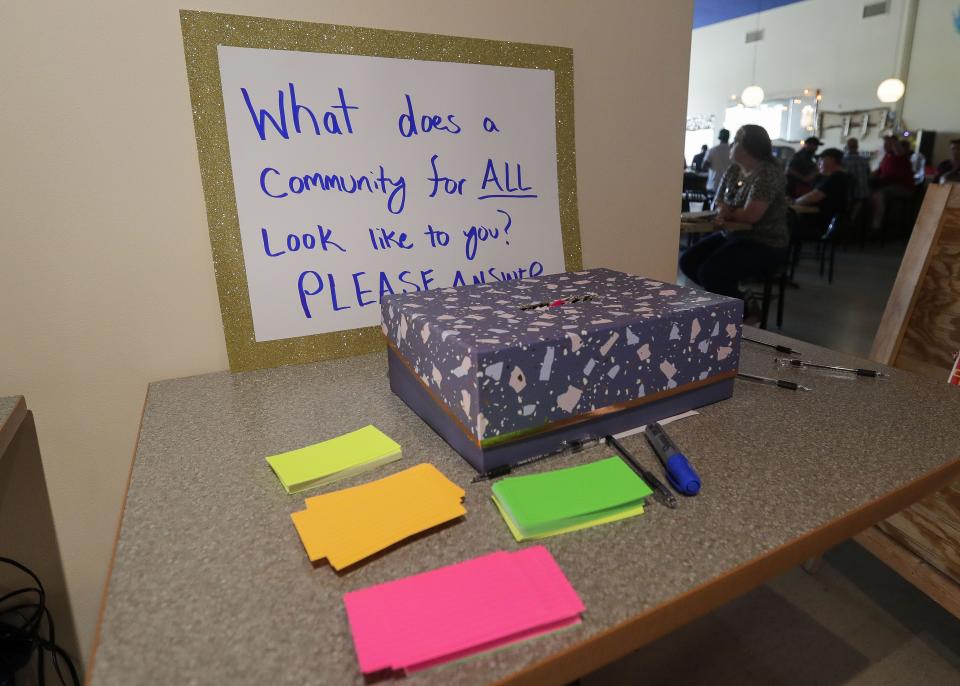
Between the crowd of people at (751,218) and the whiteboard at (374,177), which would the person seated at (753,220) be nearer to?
the crowd of people at (751,218)

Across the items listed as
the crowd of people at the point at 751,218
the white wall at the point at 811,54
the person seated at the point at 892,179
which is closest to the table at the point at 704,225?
the crowd of people at the point at 751,218

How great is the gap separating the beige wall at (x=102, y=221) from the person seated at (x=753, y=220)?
224 centimetres

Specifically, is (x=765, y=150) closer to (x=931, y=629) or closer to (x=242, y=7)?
(x=931, y=629)

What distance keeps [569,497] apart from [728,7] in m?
9.29

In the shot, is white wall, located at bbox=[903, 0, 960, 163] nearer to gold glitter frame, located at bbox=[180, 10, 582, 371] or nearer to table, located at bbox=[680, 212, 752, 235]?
table, located at bbox=[680, 212, 752, 235]

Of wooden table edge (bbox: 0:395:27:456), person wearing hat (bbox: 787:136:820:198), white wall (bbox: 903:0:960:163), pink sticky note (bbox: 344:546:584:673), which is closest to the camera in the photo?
pink sticky note (bbox: 344:546:584:673)

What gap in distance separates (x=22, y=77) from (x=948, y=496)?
1.48 m

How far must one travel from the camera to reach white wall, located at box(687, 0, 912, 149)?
676 centimetres

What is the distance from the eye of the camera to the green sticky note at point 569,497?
1.44 feet

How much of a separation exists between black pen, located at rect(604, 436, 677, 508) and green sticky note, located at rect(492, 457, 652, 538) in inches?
0.6

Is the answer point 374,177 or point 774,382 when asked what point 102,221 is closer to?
point 374,177

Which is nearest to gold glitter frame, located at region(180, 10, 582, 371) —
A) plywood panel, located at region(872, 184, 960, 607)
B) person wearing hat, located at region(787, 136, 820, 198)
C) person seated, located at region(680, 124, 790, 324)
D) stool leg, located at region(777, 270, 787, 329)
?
plywood panel, located at region(872, 184, 960, 607)

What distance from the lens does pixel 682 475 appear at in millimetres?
493

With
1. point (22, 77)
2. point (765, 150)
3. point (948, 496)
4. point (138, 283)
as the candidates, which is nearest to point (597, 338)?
point (138, 283)
